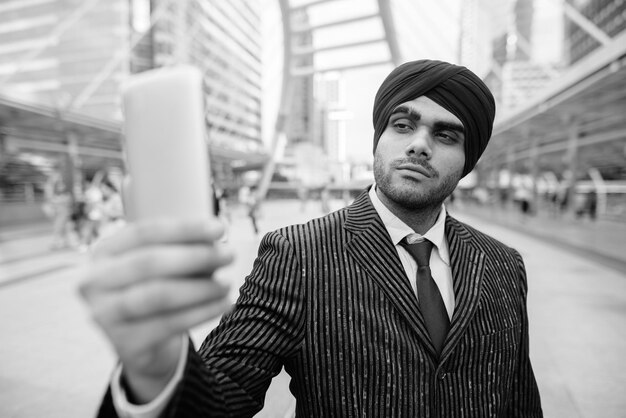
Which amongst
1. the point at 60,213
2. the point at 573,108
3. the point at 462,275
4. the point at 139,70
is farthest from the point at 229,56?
the point at 573,108

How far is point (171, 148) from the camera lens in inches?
15.1

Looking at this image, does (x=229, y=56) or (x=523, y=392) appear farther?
(x=229, y=56)

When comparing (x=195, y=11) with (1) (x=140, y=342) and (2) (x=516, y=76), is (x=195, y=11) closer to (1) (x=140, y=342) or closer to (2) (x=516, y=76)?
(1) (x=140, y=342)

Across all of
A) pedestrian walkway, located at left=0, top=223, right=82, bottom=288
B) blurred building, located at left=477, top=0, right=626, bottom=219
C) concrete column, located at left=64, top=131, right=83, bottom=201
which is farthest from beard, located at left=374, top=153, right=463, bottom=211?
concrete column, located at left=64, top=131, right=83, bottom=201

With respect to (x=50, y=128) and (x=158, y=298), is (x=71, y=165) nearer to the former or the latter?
(x=50, y=128)

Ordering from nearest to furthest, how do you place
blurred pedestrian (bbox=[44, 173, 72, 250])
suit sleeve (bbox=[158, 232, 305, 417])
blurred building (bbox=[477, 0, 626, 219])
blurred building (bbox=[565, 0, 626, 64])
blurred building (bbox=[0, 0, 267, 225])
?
suit sleeve (bbox=[158, 232, 305, 417]), blurred building (bbox=[0, 0, 267, 225]), blurred building (bbox=[477, 0, 626, 219]), blurred pedestrian (bbox=[44, 173, 72, 250]), blurred building (bbox=[565, 0, 626, 64])

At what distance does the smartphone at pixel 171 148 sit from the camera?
378 millimetres

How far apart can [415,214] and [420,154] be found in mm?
206

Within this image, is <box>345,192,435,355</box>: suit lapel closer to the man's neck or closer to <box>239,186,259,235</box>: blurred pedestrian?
the man's neck

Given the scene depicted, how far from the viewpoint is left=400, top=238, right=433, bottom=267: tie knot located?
1.18m

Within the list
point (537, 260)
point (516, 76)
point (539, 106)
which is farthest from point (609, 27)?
point (537, 260)

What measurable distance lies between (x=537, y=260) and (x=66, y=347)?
24.0 ft

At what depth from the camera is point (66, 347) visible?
3143 millimetres

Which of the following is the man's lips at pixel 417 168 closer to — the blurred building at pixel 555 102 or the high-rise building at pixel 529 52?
the blurred building at pixel 555 102
